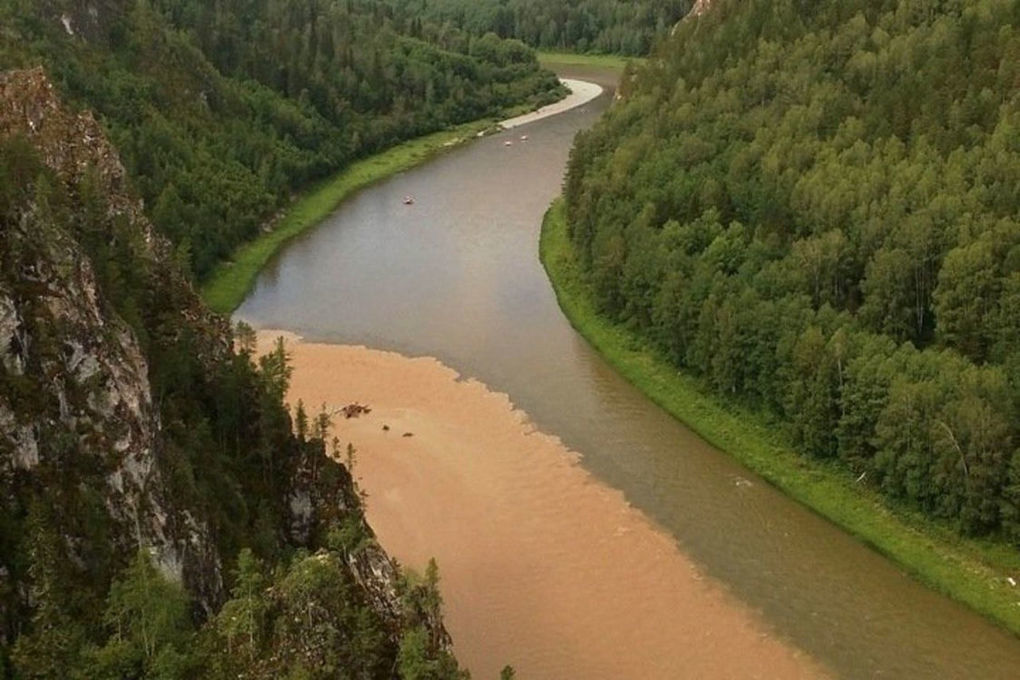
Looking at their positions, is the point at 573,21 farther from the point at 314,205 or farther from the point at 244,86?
the point at 314,205

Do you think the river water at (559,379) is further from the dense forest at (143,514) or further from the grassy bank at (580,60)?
the grassy bank at (580,60)

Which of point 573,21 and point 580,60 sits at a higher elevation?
point 573,21

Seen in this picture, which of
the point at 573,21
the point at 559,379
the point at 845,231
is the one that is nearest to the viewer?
the point at 845,231

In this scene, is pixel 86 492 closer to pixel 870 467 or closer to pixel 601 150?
pixel 870 467

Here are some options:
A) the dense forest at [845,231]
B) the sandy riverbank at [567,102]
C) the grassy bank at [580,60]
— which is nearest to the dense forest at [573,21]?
A: the grassy bank at [580,60]

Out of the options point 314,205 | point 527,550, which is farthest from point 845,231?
point 314,205

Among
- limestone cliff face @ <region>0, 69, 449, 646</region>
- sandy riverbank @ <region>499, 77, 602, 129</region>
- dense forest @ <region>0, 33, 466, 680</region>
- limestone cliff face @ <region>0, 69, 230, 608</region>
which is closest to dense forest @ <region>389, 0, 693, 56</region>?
sandy riverbank @ <region>499, 77, 602, 129</region>
